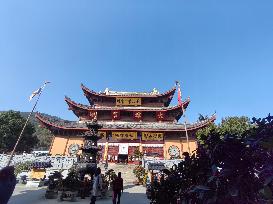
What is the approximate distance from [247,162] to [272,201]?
0.55m

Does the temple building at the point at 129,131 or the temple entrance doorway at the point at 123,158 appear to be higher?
the temple building at the point at 129,131

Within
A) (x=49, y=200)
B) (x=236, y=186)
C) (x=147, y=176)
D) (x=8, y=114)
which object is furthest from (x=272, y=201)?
(x=8, y=114)

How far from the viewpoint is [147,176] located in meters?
21.7

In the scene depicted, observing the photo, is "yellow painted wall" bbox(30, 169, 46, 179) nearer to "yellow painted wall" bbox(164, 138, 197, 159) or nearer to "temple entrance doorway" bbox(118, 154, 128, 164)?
"temple entrance doorway" bbox(118, 154, 128, 164)

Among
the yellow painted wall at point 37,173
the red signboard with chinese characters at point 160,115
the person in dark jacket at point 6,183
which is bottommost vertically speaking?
the person in dark jacket at point 6,183

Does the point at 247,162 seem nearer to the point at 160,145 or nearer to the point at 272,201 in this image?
the point at 272,201

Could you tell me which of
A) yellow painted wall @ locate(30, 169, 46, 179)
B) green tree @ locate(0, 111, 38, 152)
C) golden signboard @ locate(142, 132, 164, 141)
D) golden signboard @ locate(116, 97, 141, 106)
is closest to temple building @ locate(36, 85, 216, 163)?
Answer: golden signboard @ locate(142, 132, 164, 141)

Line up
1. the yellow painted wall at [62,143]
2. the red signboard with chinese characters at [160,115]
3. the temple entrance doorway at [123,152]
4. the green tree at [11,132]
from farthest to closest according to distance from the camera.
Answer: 1. the green tree at [11,132]
2. the red signboard with chinese characters at [160,115]
3. the yellow painted wall at [62,143]
4. the temple entrance doorway at [123,152]

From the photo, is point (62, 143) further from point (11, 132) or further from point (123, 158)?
point (11, 132)

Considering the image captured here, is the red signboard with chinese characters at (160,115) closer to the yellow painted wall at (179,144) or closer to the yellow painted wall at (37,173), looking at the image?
the yellow painted wall at (179,144)

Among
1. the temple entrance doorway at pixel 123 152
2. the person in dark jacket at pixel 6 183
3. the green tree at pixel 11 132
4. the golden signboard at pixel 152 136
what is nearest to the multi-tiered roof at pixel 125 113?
the golden signboard at pixel 152 136

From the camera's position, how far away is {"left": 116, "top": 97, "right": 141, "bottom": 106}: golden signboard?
4012cm

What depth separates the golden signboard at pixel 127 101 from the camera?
40125mm

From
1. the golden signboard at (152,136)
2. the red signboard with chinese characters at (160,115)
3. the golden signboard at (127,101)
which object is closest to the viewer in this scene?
the golden signboard at (152,136)
